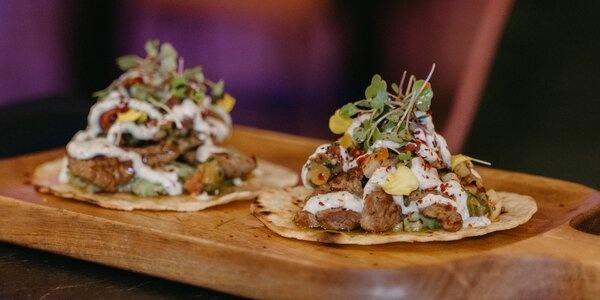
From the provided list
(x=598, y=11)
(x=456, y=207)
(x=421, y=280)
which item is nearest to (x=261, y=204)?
(x=456, y=207)

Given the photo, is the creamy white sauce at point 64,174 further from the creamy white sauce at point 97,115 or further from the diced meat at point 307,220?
the diced meat at point 307,220

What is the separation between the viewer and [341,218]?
4.28 metres

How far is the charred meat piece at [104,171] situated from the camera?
17.2 ft

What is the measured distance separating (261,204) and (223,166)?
82 cm

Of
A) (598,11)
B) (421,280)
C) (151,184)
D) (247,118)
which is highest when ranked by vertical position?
(598,11)

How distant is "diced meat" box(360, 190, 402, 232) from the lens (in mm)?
4184

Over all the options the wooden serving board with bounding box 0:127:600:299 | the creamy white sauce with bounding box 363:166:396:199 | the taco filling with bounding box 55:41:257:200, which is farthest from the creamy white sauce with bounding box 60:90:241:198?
the creamy white sauce with bounding box 363:166:396:199

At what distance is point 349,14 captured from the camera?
975 cm

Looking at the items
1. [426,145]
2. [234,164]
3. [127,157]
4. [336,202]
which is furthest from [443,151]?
[127,157]

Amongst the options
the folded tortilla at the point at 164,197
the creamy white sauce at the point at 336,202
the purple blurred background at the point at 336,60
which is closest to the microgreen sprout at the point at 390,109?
the creamy white sauce at the point at 336,202

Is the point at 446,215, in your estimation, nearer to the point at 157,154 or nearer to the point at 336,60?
the point at 157,154

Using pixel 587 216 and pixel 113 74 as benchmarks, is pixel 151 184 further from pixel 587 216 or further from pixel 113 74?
pixel 113 74

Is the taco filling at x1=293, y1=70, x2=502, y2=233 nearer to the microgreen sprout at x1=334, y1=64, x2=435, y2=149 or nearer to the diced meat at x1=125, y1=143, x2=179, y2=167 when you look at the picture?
the microgreen sprout at x1=334, y1=64, x2=435, y2=149

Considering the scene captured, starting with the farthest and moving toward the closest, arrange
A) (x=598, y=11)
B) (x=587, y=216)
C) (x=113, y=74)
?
(x=113, y=74)
(x=598, y=11)
(x=587, y=216)
